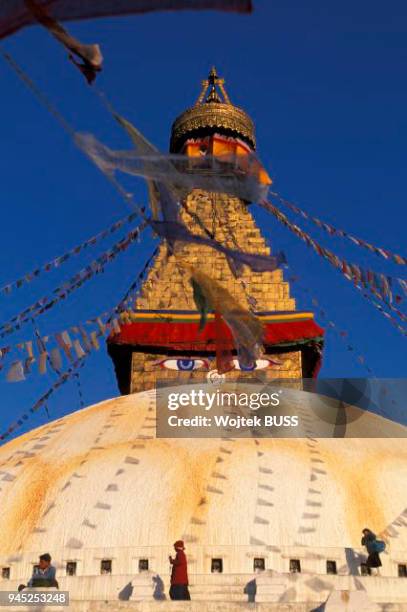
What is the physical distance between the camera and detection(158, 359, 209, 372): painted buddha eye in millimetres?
16188

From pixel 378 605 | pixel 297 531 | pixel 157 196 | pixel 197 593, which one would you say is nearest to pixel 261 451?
pixel 297 531

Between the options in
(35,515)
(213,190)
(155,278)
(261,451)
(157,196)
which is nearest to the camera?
(213,190)

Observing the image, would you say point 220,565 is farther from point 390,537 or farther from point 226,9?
point 226,9

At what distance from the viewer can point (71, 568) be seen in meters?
8.70

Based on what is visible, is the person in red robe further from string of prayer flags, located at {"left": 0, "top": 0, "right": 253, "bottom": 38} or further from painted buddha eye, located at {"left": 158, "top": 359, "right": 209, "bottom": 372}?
painted buddha eye, located at {"left": 158, "top": 359, "right": 209, "bottom": 372}

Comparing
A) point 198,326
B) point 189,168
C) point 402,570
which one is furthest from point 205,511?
point 198,326

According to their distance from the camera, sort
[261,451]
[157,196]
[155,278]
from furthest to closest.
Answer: [155,278]
[261,451]
[157,196]

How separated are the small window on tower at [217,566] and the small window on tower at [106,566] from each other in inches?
45.0

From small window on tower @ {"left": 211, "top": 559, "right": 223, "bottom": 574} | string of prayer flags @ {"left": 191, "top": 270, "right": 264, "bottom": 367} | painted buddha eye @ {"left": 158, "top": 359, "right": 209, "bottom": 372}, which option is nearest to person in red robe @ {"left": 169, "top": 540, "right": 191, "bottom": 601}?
small window on tower @ {"left": 211, "top": 559, "right": 223, "bottom": 574}

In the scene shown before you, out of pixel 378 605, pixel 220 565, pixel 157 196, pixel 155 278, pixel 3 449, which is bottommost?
pixel 378 605

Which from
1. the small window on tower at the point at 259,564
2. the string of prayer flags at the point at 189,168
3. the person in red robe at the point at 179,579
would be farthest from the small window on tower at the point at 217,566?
the string of prayer flags at the point at 189,168

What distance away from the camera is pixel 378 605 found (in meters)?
7.09

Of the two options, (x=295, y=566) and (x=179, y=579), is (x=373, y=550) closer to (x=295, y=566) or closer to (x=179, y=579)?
(x=295, y=566)

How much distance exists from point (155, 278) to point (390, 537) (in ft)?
29.9
